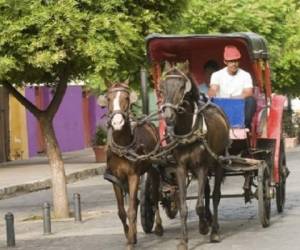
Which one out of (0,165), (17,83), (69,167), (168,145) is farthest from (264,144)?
(0,165)

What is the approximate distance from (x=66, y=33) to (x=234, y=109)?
298cm

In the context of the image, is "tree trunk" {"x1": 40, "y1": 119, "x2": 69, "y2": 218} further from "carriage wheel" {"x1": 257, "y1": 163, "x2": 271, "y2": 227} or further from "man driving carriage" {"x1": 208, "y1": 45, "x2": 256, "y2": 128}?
"carriage wheel" {"x1": 257, "y1": 163, "x2": 271, "y2": 227}

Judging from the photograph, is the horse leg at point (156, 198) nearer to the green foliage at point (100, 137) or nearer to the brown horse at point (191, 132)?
the brown horse at point (191, 132)

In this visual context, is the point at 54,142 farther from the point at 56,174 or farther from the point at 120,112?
the point at 120,112

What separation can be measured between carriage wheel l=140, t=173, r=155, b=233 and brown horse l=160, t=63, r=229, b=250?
997 mm

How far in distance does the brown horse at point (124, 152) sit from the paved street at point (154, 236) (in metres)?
0.70

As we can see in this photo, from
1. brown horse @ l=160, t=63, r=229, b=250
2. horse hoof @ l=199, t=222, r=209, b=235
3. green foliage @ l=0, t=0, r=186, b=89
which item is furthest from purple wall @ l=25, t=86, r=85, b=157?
brown horse @ l=160, t=63, r=229, b=250

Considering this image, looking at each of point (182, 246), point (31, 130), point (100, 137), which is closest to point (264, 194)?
point (182, 246)

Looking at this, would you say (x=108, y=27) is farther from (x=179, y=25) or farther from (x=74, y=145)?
(x=74, y=145)

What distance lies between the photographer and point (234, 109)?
12352mm

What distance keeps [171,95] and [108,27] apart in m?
3.77

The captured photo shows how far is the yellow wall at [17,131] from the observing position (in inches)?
1344

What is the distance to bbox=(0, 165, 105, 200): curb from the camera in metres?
21.3

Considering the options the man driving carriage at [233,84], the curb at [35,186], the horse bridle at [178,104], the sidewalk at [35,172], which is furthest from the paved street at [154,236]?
the sidewalk at [35,172]
